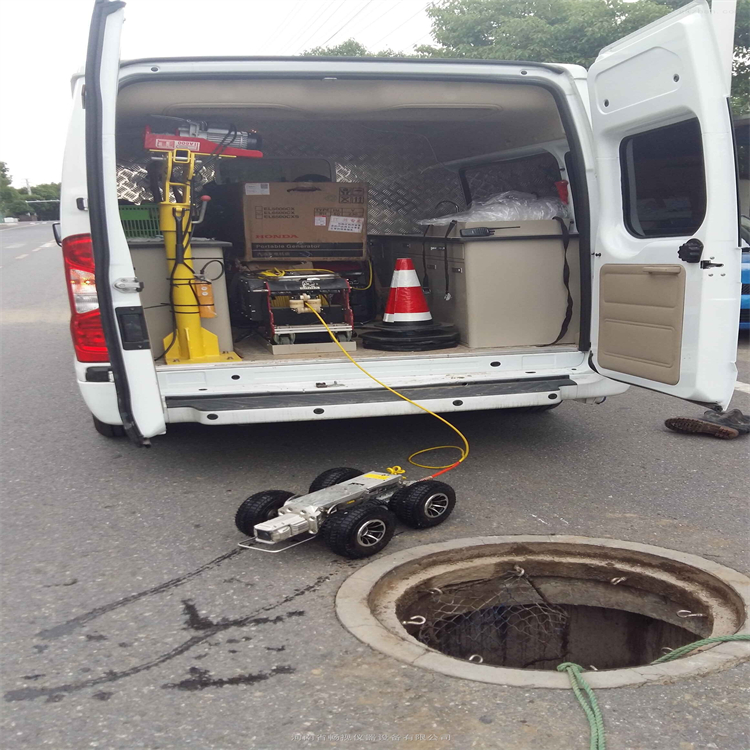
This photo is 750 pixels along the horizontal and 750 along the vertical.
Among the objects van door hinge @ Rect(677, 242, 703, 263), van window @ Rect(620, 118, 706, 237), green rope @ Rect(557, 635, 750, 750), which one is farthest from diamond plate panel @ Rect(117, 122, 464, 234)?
green rope @ Rect(557, 635, 750, 750)

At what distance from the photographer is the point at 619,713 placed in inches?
97.6

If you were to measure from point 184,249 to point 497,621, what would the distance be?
2922 mm

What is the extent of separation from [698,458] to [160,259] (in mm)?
3633

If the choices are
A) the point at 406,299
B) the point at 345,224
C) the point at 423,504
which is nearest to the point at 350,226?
the point at 345,224

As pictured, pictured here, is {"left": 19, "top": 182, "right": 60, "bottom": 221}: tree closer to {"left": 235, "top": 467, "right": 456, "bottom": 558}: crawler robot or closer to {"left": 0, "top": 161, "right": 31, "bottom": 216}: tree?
{"left": 0, "top": 161, "right": 31, "bottom": 216}: tree

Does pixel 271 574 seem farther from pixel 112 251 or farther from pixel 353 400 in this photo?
pixel 112 251

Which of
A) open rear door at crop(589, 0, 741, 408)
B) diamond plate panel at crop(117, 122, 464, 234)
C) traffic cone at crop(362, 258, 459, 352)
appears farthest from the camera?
diamond plate panel at crop(117, 122, 464, 234)

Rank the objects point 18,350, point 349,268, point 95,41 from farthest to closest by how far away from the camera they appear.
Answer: point 18,350, point 349,268, point 95,41

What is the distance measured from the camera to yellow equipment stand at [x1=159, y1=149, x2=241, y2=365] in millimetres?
4896

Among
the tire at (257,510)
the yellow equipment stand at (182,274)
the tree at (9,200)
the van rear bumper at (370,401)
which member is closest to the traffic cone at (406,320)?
the van rear bumper at (370,401)

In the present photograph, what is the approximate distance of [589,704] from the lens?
8.24 ft

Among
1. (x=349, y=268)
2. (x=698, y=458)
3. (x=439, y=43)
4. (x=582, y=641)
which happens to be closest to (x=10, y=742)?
(x=582, y=641)

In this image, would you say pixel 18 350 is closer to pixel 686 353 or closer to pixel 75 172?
pixel 75 172

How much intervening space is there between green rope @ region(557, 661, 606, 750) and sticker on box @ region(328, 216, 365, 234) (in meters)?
4.35
